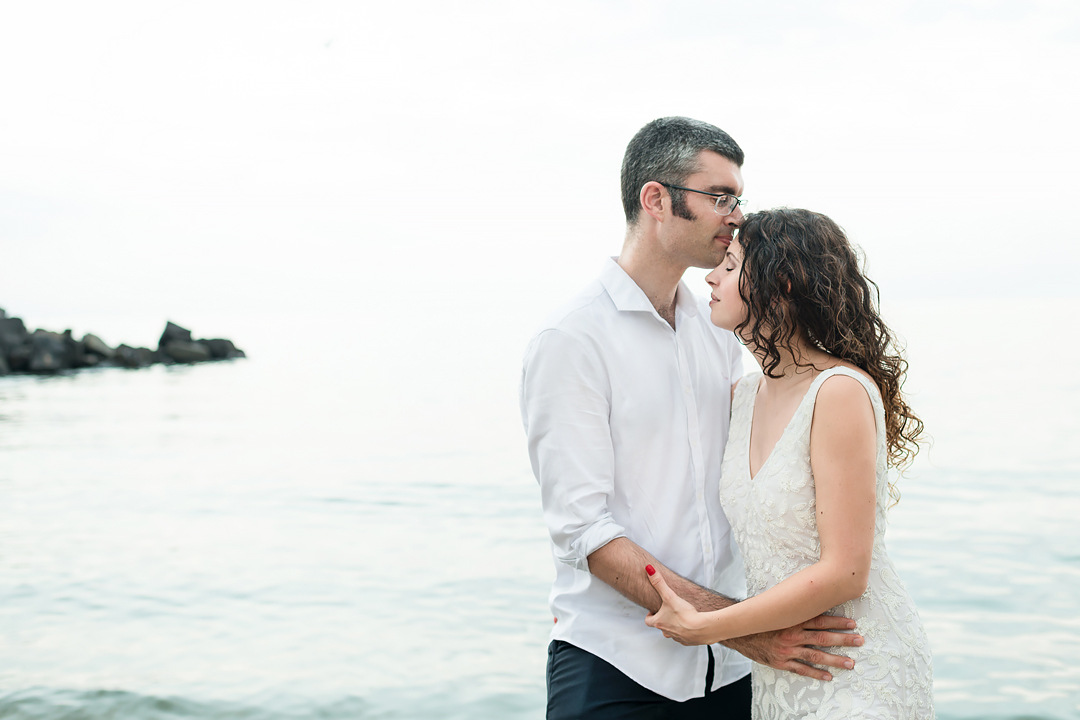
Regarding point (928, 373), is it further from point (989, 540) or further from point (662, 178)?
point (662, 178)

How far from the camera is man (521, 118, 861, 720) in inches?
88.6

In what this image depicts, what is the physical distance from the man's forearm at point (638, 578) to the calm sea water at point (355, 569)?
12.6 feet

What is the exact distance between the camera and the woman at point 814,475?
6.20ft

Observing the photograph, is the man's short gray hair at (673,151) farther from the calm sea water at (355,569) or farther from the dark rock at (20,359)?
the dark rock at (20,359)

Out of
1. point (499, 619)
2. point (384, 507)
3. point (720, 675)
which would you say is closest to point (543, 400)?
point (720, 675)

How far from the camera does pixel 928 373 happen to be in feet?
99.5

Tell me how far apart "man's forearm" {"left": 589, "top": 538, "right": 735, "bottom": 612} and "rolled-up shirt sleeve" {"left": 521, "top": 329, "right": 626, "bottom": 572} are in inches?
1.2

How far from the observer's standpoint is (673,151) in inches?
97.6

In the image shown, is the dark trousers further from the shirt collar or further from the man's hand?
the shirt collar

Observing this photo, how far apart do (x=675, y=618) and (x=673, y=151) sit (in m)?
1.23

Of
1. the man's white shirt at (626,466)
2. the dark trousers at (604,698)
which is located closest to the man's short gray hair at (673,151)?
the man's white shirt at (626,466)

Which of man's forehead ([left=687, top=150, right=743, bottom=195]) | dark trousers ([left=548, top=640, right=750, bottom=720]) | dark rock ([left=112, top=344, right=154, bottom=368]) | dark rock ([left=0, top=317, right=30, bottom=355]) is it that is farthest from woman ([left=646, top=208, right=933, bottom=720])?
dark rock ([left=112, top=344, right=154, bottom=368])

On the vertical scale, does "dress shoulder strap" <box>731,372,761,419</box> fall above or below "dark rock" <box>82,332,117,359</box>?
below

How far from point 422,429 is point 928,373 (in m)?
18.7
